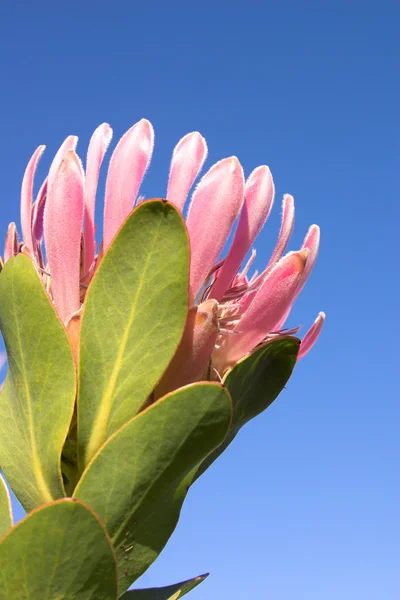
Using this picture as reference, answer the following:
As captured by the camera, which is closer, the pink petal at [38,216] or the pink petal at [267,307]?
the pink petal at [267,307]

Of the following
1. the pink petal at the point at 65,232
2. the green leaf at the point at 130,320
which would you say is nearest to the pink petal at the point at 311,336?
the green leaf at the point at 130,320

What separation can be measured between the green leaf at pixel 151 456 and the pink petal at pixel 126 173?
1.35 ft

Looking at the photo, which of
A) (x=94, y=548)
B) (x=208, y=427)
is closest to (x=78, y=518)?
(x=94, y=548)

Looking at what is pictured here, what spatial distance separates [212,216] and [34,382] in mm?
489

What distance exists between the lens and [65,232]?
1.45 metres

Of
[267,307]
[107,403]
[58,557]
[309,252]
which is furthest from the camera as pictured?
[309,252]

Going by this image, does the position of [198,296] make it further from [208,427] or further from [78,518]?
[78,518]

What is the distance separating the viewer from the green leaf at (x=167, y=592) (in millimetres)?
1704

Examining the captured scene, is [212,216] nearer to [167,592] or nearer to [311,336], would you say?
[311,336]

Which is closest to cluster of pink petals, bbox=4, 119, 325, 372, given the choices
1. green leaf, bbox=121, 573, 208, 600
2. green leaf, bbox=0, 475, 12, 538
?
green leaf, bbox=0, 475, 12, 538

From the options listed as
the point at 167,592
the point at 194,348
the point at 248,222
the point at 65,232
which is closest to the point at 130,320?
the point at 194,348

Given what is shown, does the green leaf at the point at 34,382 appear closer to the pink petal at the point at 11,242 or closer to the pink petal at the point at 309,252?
the pink petal at the point at 11,242

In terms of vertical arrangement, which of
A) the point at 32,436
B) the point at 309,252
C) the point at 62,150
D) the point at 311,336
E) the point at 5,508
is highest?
the point at 62,150

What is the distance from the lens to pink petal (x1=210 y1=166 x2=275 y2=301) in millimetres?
1519
